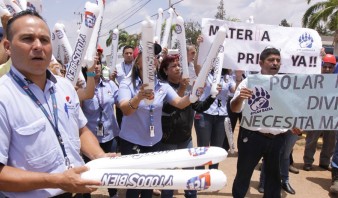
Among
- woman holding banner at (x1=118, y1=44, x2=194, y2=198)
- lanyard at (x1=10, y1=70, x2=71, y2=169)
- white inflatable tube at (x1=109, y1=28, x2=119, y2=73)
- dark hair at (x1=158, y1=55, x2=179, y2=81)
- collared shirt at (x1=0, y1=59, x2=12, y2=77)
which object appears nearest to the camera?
lanyard at (x1=10, y1=70, x2=71, y2=169)

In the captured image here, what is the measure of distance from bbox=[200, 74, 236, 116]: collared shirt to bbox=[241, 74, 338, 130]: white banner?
3.80 ft

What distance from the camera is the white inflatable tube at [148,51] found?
2719mm

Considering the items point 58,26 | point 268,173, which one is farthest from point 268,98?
point 58,26

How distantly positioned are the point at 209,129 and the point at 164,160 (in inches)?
124

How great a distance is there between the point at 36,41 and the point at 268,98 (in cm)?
290

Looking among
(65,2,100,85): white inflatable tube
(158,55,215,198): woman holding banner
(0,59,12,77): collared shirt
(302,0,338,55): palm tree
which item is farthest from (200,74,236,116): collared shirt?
(302,0,338,55): palm tree

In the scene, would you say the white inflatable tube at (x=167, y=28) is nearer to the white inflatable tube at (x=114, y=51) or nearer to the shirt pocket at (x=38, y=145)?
the white inflatable tube at (x=114, y=51)

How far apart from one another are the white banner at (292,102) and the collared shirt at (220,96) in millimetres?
1158

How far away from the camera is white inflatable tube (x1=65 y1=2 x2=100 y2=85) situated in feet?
10.5

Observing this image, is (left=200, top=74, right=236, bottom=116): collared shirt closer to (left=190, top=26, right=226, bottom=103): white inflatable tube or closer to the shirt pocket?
(left=190, top=26, right=226, bottom=103): white inflatable tube

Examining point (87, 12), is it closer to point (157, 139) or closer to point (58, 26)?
point (58, 26)

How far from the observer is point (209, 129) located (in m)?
5.22

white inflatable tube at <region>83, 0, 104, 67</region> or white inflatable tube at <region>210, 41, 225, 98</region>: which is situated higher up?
white inflatable tube at <region>83, 0, 104, 67</region>

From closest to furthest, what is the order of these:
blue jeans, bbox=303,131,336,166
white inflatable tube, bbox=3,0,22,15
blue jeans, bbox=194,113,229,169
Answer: white inflatable tube, bbox=3,0,22,15, blue jeans, bbox=194,113,229,169, blue jeans, bbox=303,131,336,166
